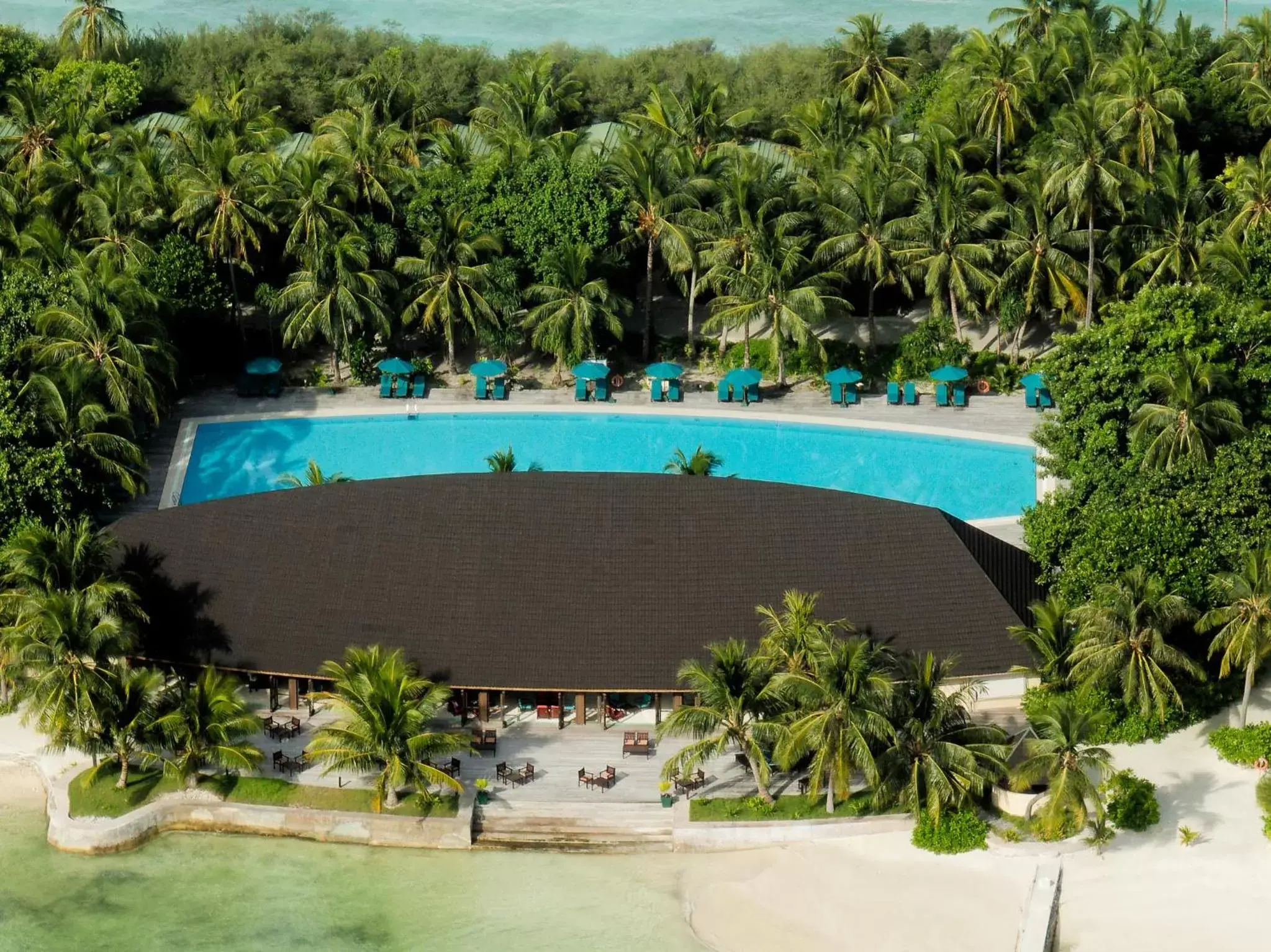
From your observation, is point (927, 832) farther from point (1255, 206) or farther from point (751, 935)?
point (1255, 206)

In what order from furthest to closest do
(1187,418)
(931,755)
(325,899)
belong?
(1187,418)
(325,899)
(931,755)

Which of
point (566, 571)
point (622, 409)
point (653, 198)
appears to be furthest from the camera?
point (653, 198)

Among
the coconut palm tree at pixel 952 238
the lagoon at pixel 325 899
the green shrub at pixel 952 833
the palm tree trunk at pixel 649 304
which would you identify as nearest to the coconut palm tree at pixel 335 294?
the palm tree trunk at pixel 649 304

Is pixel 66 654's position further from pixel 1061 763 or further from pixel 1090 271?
pixel 1090 271

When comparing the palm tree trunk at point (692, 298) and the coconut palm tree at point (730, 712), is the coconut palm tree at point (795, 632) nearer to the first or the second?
the coconut palm tree at point (730, 712)

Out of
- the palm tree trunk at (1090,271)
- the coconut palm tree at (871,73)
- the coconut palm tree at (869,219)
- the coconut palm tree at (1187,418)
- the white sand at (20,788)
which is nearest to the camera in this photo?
the white sand at (20,788)

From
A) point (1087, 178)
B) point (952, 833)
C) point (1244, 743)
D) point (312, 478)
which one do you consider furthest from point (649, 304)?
point (952, 833)

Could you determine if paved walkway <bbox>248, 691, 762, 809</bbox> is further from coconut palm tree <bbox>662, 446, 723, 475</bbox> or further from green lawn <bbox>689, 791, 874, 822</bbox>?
coconut palm tree <bbox>662, 446, 723, 475</bbox>
